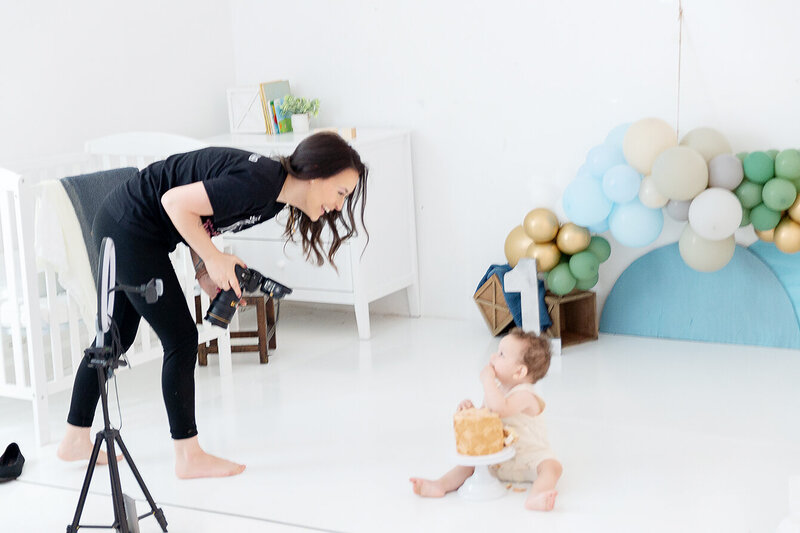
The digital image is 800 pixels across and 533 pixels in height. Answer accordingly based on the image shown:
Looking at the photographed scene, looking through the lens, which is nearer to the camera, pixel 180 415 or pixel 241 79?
pixel 180 415

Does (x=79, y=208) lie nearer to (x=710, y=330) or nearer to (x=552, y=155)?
(x=552, y=155)

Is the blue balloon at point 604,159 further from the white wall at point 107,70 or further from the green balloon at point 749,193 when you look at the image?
the white wall at point 107,70

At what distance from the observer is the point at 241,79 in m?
4.22

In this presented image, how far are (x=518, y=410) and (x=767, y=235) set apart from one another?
1202 millimetres

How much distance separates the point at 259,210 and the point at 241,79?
2137mm

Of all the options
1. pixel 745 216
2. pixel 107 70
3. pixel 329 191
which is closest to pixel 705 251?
pixel 745 216

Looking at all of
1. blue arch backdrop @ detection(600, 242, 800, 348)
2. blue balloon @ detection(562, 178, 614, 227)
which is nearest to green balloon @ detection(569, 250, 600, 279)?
blue balloon @ detection(562, 178, 614, 227)

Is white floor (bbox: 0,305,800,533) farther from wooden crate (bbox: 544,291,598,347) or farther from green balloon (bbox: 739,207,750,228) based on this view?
green balloon (bbox: 739,207,750,228)

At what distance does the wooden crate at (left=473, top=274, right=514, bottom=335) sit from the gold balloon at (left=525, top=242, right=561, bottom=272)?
215 mm

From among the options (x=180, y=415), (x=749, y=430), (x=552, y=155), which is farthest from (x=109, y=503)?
(x=552, y=155)

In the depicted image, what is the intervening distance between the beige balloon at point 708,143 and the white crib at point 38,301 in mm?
1501

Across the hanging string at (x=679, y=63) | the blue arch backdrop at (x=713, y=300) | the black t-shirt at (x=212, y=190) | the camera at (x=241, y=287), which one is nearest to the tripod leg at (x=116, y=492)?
the camera at (x=241, y=287)

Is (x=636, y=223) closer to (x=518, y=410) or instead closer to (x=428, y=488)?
(x=518, y=410)

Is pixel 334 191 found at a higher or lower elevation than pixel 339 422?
higher
